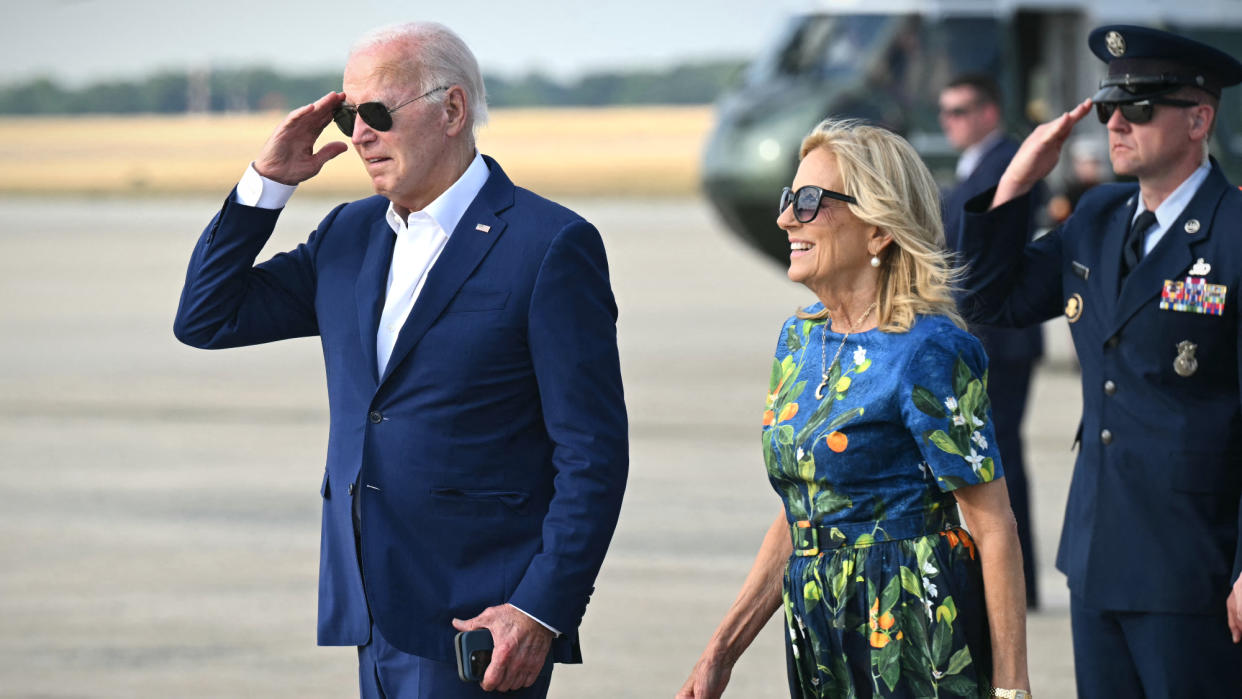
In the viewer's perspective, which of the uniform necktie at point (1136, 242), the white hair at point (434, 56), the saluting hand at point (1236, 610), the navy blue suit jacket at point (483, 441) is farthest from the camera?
the uniform necktie at point (1136, 242)

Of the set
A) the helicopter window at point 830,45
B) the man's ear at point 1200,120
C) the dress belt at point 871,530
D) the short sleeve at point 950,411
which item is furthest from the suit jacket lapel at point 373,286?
the helicopter window at point 830,45

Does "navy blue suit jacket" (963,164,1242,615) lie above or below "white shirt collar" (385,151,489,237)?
below

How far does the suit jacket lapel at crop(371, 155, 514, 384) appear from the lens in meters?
3.17

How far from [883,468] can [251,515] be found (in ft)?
20.7

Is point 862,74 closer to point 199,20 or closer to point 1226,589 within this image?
point 1226,589

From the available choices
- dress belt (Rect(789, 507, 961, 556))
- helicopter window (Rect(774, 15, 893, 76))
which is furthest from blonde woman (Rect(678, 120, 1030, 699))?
helicopter window (Rect(774, 15, 893, 76))

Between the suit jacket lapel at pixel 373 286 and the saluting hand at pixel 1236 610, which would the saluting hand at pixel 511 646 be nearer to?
the suit jacket lapel at pixel 373 286

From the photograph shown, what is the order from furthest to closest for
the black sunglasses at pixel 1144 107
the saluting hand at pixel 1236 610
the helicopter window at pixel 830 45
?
the helicopter window at pixel 830 45, the black sunglasses at pixel 1144 107, the saluting hand at pixel 1236 610

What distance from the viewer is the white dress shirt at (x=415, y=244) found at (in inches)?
129

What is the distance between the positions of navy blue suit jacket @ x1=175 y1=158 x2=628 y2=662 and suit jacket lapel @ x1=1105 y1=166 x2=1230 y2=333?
3.85ft

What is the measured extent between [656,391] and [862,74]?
4.37 metres

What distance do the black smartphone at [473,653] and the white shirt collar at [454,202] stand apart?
30.1 inches

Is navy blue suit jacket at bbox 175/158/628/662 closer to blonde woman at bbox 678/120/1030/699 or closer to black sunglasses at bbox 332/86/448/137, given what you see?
black sunglasses at bbox 332/86/448/137

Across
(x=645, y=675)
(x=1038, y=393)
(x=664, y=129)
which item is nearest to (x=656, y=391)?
(x=1038, y=393)
